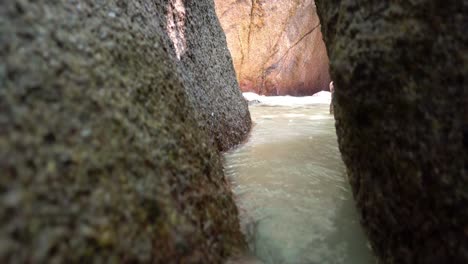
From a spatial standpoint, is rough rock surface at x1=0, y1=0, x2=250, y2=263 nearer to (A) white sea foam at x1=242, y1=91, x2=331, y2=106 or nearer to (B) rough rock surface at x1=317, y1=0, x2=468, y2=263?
(B) rough rock surface at x1=317, y1=0, x2=468, y2=263

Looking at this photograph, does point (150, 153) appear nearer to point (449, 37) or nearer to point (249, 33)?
point (449, 37)

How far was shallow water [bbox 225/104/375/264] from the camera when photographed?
1.27 meters

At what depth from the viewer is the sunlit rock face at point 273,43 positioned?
11.4m

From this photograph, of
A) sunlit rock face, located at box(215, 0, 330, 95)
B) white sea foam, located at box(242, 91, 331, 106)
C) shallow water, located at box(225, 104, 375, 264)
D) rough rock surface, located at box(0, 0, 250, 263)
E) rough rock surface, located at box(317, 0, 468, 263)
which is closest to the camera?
rough rock surface, located at box(0, 0, 250, 263)

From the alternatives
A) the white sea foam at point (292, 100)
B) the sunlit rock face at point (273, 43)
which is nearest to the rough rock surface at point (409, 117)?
the white sea foam at point (292, 100)

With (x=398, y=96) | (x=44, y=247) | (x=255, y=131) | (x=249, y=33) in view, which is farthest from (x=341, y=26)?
(x=249, y=33)

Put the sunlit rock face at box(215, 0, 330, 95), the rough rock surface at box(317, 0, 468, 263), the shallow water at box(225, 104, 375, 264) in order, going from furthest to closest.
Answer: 1. the sunlit rock face at box(215, 0, 330, 95)
2. the shallow water at box(225, 104, 375, 264)
3. the rough rock surface at box(317, 0, 468, 263)

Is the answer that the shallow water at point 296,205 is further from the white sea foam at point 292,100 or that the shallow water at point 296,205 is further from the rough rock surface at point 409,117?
the white sea foam at point 292,100

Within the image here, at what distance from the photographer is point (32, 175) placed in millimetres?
561

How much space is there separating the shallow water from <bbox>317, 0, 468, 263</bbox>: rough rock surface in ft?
0.56

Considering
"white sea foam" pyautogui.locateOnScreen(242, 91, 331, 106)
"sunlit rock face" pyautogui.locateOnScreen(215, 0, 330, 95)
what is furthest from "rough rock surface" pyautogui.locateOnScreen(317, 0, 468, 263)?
"sunlit rock face" pyautogui.locateOnScreen(215, 0, 330, 95)

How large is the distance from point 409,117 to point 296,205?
0.79 meters

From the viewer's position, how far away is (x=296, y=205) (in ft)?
5.23

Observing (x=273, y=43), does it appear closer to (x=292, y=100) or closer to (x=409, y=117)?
(x=292, y=100)
